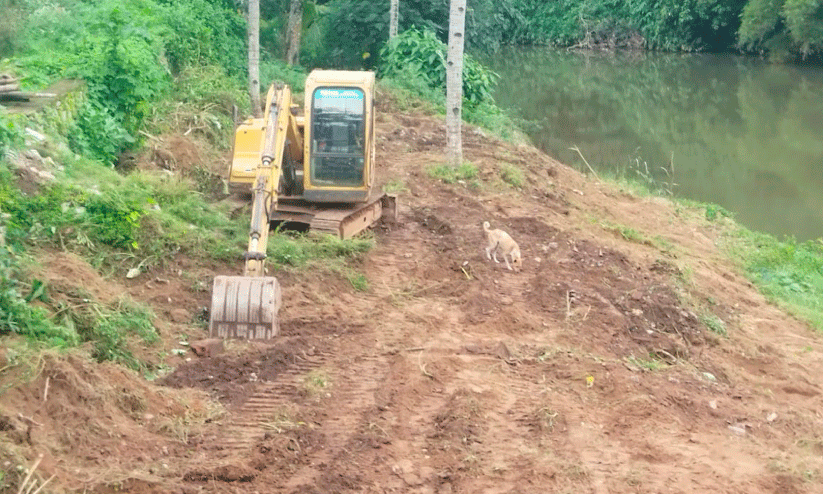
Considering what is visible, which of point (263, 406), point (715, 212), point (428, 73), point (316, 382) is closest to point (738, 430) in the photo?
point (316, 382)

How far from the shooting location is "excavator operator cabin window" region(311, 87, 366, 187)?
43.2ft

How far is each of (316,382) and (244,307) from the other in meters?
1.08

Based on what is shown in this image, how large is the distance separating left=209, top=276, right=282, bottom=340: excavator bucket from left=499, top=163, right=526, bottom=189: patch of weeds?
8547 mm

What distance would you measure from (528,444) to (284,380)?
2.27 metres

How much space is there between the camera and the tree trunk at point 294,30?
91.1ft

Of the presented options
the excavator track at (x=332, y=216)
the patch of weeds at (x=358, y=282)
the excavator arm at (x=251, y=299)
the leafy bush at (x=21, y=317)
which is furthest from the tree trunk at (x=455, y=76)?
the leafy bush at (x=21, y=317)

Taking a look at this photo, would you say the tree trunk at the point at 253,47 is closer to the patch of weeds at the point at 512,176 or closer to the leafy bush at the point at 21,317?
the patch of weeds at the point at 512,176

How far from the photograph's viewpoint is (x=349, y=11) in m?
29.4

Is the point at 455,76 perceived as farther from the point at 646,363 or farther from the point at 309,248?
the point at 646,363

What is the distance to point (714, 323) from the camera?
1303 cm

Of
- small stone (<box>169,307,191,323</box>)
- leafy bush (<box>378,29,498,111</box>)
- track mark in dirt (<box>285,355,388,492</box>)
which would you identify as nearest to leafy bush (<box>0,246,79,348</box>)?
small stone (<box>169,307,191,323</box>)

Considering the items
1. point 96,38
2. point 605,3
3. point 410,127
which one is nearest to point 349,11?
point 410,127

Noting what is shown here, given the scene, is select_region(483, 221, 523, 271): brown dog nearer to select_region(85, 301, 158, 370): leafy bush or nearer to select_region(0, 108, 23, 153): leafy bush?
select_region(85, 301, 158, 370): leafy bush

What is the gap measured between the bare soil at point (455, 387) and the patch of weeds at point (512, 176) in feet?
8.60
